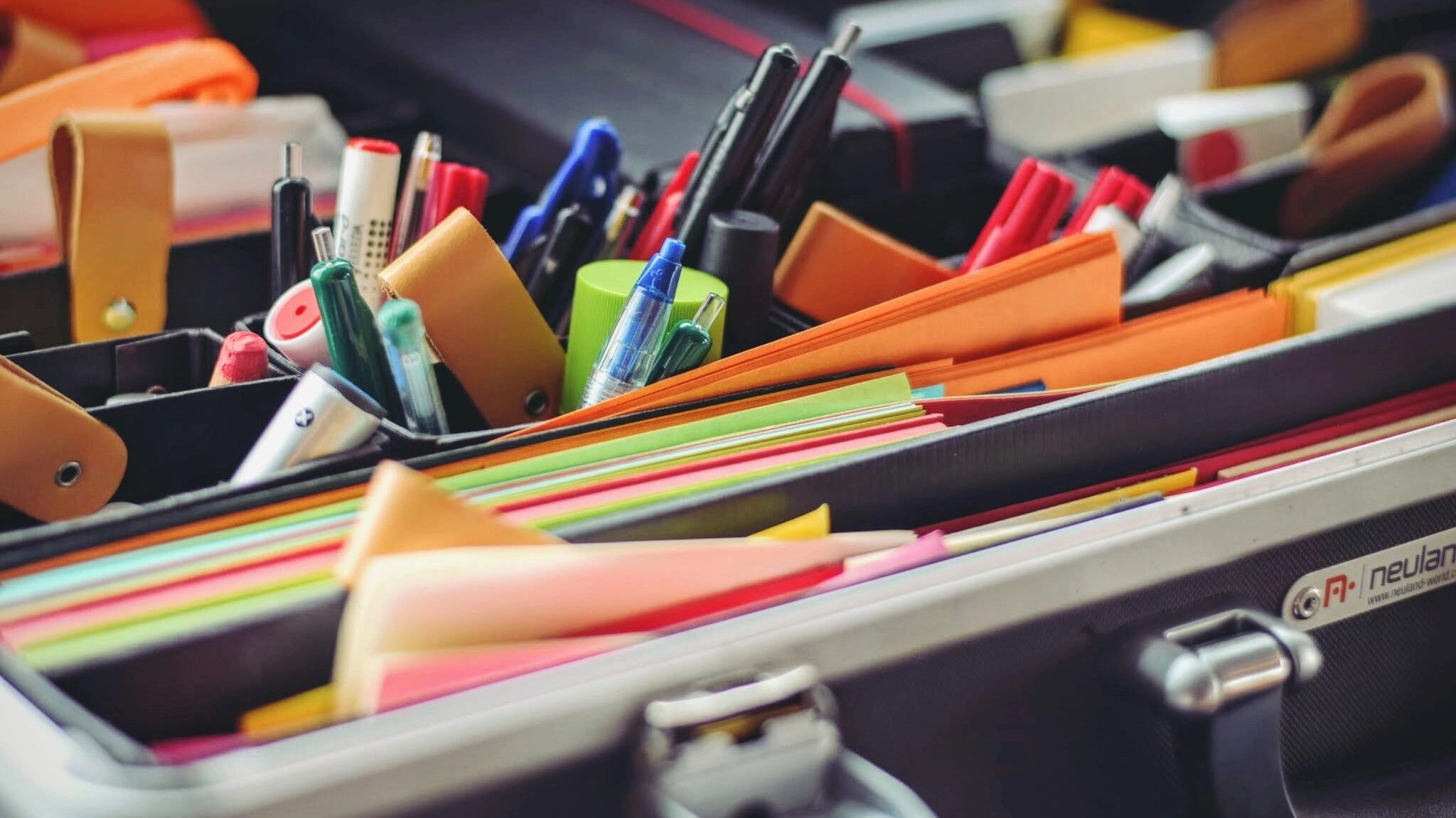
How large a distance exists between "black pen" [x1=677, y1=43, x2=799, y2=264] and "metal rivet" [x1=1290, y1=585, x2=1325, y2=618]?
0.24 meters

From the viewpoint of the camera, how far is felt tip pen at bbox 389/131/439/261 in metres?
0.50

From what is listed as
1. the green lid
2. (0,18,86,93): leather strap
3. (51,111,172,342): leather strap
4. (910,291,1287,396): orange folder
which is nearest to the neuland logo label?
(910,291,1287,396): orange folder

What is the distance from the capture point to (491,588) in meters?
0.31

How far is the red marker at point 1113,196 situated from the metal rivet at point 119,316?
39 cm

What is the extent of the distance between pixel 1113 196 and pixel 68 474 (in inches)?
16.7

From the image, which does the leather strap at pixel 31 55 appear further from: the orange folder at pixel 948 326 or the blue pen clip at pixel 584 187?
the orange folder at pixel 948 326

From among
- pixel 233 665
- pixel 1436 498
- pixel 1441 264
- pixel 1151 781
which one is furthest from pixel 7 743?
pixel 1441 264

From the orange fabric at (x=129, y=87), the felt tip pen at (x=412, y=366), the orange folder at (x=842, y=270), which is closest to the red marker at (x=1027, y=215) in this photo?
the orange folder at (x=842, y=270)

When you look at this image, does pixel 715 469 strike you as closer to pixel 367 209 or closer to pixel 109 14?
pixel 367 209

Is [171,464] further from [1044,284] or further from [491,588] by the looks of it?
[1044,284]

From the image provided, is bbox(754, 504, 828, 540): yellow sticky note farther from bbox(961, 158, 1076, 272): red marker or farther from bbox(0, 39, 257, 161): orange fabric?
bbox(0, 39, 257, 161): orange fabric

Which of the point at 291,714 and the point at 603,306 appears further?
the point at 603,306

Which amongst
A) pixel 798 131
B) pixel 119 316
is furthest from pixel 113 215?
pixel 798 131

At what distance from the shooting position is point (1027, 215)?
1.78ft
